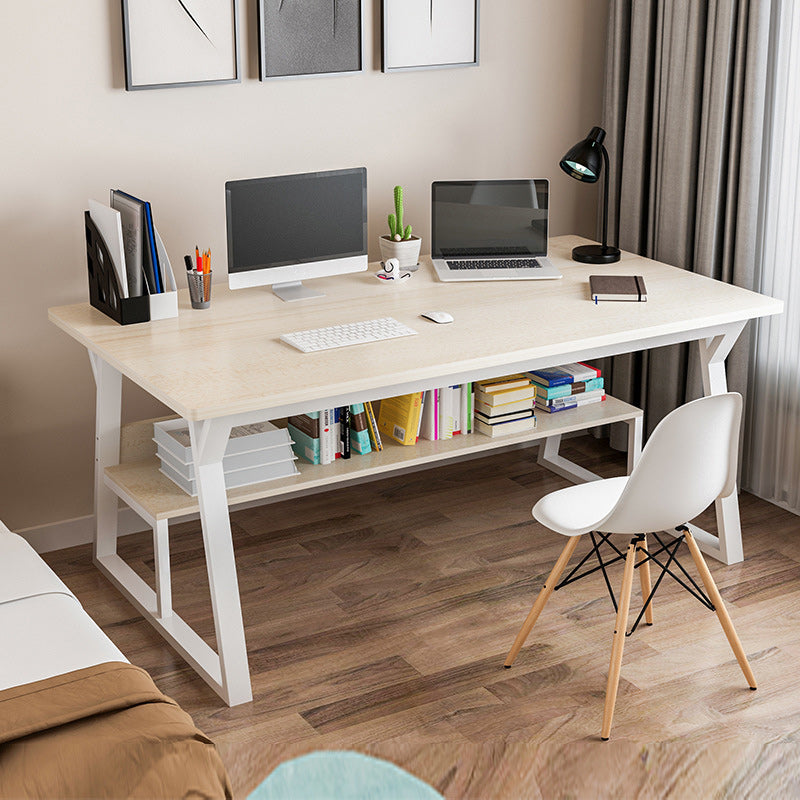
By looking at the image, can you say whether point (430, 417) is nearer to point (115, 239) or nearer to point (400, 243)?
point (400, 243)

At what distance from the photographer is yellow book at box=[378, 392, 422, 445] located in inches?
120

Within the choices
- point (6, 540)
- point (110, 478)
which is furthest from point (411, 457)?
point (6, 540)

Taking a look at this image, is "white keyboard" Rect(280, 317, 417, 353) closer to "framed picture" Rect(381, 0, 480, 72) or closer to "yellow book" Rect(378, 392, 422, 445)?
"yellow book" Rect(378, 392, 422, 445)

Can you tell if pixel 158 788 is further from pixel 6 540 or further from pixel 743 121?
pixel 743 121

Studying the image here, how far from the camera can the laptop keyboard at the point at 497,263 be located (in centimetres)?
336

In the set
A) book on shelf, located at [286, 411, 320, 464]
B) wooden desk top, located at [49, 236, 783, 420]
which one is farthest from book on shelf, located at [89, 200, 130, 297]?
book on shelf, located at [286, 411, 320, 464]

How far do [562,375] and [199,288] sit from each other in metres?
1.07

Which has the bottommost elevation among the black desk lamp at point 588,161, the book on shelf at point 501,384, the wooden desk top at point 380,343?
the book on shelf at point 501,384

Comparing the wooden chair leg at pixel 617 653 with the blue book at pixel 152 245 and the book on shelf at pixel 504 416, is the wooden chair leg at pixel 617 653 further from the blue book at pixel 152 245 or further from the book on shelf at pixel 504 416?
the blue book at pixel 152 245

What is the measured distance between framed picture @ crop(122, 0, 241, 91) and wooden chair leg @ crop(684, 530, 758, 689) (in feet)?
5.87

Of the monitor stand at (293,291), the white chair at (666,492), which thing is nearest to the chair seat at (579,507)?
the white chair at (666,492)

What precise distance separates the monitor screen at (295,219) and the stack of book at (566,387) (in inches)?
25.1

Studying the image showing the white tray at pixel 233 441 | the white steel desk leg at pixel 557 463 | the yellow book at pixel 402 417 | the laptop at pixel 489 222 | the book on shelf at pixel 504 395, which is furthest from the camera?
the white steel desk leg at pixel 557 463

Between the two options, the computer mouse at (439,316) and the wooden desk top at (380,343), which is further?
the computer mouse at (439,316)
